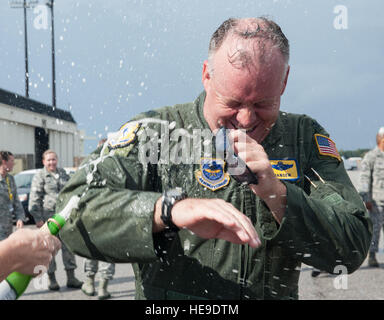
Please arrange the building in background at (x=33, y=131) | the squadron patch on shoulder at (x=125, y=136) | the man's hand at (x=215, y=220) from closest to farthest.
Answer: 1. the man's hand at (x=215, y=220)
2. the squadron patch on shoulder at (x=125, y=136)
3. the building in background at (x=33, y=131)

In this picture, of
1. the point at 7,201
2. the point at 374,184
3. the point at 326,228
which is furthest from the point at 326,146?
the point at 7,201

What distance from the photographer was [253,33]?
5.34ft

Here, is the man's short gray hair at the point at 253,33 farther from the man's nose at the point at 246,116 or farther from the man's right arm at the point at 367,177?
the man's right arm at the point at 367,177

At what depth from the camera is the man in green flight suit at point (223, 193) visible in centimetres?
154

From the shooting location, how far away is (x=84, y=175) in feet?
5.49

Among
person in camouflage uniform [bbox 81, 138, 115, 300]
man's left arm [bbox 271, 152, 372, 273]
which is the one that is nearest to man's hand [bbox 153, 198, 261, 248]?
man's left arm [bbox 271, 152, 372, 273]

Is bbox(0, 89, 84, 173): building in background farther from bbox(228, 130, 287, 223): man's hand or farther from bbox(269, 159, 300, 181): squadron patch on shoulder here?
bbox(228, 130, 287, 223): man's hand

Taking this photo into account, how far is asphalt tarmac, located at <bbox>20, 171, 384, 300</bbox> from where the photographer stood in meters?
5.44

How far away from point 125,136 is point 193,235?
48 cm

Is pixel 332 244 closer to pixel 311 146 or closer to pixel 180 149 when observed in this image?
pixel 311 146

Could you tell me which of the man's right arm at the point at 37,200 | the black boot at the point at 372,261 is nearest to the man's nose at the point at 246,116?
the man's right arm at the point at 37,200

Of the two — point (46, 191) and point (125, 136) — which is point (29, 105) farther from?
point (125, 136)

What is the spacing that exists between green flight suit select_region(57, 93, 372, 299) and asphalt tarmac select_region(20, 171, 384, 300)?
11.8 ft

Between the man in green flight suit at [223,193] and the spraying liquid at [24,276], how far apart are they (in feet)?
0.11
